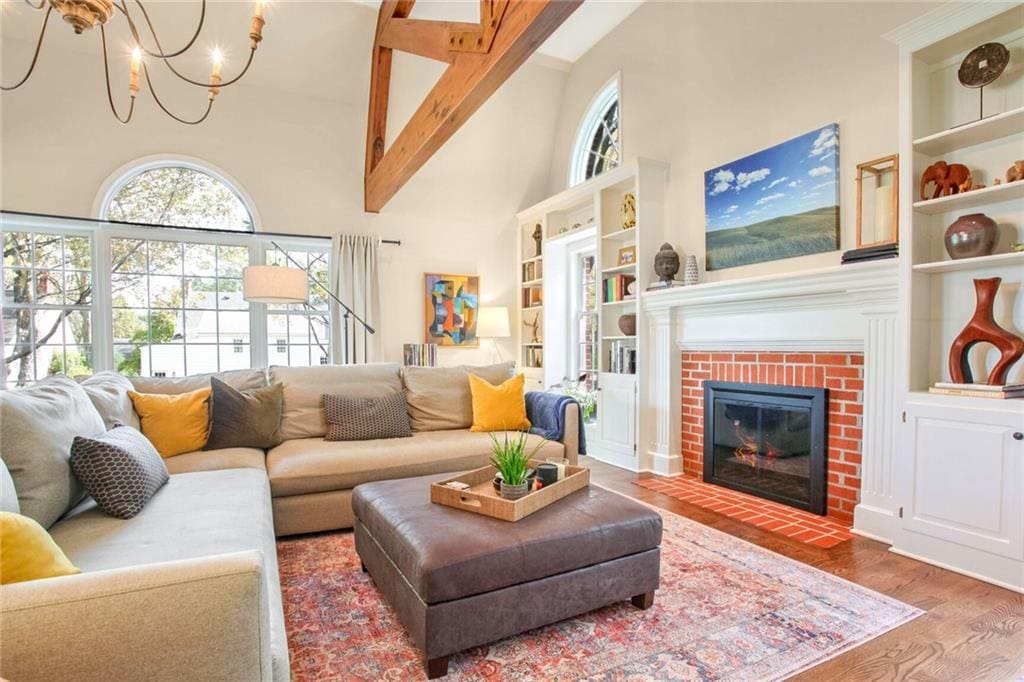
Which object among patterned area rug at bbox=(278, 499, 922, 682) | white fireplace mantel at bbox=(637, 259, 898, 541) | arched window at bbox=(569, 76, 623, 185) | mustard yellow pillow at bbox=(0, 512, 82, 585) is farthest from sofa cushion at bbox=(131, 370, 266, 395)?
arched window at bbox=(569, 76, 623, 185)

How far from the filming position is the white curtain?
16.3 ft

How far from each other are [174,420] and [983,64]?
4283 millimetres

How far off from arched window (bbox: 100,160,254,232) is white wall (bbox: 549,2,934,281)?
3.65 m

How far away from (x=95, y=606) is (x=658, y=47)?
4.72 m

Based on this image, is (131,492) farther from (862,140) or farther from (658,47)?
(658,47)

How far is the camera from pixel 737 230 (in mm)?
3500

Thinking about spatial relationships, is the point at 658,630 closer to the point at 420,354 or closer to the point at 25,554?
the point at 25,554

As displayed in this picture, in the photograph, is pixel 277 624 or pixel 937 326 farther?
pixel 937 326

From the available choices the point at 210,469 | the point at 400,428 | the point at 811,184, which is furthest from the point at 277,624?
the point at 811,184

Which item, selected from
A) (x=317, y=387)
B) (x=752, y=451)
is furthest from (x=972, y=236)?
(x=317, y=387)

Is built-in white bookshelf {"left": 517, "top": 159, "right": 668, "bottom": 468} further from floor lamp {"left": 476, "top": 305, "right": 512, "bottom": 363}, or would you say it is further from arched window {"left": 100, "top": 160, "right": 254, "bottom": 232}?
arched window {"left": 100, "top": 160, "right": 254, "bottom": 232}

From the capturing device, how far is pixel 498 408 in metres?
3.43

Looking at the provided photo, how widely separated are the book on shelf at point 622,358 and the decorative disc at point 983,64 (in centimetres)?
250

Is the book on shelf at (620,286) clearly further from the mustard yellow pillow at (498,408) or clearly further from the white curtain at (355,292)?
the white curtain at (355,292)
